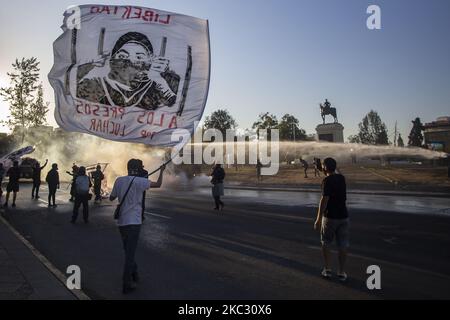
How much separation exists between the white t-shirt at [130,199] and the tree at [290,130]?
183 feet

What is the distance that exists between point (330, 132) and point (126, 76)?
43.5m

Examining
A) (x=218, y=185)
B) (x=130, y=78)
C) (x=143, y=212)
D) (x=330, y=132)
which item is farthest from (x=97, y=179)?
(x=330, y=132)

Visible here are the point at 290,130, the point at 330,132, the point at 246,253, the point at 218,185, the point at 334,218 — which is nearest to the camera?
the point at 334,218

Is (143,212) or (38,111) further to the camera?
(38,111)

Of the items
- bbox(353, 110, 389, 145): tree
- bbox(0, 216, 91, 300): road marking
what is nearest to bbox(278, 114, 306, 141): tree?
bbox(353, 110, 389, 145): tree

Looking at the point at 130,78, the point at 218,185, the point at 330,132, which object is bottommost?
the point at 218,185

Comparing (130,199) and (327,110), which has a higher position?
(327,110)

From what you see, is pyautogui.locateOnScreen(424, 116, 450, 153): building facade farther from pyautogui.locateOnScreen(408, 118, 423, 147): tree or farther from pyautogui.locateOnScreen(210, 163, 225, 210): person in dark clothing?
pyautogui.locateOnScreen(210, 163, 225, 210): person in dark clothing

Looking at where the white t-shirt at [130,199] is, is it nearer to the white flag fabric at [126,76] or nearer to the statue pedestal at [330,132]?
the white flag fabric at [126,76]

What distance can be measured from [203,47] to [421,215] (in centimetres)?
1002

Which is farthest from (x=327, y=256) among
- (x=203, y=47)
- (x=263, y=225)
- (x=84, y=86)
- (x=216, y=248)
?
(x=263, y=225)

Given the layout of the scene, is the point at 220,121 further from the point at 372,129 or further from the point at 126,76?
the point at 126,76

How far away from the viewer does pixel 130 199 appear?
5.50 m
